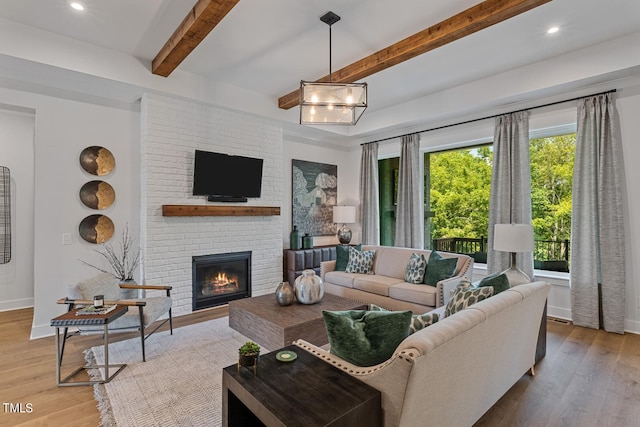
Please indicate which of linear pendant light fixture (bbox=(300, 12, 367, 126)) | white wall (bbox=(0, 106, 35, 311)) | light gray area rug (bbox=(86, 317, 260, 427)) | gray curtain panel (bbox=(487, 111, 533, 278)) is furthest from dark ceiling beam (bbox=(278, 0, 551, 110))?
white wall (bbox=(0, 106, 35, 311))

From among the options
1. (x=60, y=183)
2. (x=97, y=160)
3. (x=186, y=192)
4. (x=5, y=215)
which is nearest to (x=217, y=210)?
(x=186, y=192)

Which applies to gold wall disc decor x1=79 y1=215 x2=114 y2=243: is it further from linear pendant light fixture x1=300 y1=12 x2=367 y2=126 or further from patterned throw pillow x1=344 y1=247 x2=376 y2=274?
patterned throw pillow x1=344 y1=247 x2=376 y2=274

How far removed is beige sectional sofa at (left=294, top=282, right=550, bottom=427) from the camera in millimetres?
1337

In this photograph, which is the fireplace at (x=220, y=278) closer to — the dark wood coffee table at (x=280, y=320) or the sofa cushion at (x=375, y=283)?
the dark wood coffee table at (x=280, y=320)

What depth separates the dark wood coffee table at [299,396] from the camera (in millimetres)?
1224

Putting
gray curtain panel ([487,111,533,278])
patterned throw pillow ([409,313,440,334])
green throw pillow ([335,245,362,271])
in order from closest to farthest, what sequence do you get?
patterned throw pillow ([409,313,440,334]), gray curtain panel ([487,111,533,278]), green throw pillow ([335,245,362,271])

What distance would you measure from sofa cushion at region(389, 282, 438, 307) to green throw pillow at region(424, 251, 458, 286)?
0.12 metres

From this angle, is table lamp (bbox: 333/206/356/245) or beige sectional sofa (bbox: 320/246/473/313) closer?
beige sectional sofa (bbox: 320/246/473/313)

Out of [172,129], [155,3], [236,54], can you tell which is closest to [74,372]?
[172,129]

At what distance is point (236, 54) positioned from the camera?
3.66 metres

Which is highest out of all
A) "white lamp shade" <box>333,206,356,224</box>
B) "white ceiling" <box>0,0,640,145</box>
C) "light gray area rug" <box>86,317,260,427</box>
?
"white ceiling" <box>0,0,640,145</box>

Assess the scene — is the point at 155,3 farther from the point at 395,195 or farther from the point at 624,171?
the point at 624,171

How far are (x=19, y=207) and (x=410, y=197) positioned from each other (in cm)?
595

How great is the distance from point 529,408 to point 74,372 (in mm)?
3519
